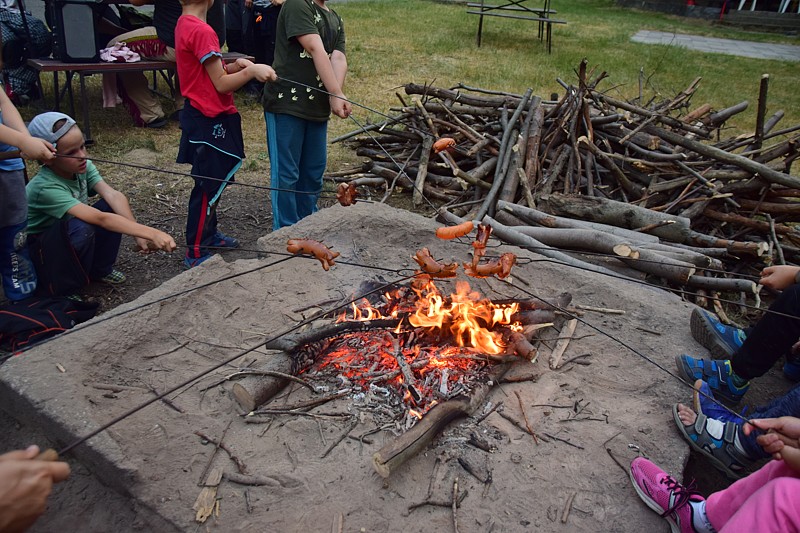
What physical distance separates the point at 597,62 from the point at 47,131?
501 inches

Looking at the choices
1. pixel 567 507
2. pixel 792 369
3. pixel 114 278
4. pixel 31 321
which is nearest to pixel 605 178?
pixel 792 369

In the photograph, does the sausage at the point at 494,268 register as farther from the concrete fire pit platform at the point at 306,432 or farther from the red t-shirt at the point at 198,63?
the red t-shirt at the point at 198,63

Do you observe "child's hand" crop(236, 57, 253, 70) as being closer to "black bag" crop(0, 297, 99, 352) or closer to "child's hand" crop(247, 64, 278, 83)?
"child's hand" crop(247, 64, 278, 83)

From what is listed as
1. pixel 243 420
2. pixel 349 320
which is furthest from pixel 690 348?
pixel 243 420

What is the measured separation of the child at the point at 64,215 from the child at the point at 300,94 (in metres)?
1.26

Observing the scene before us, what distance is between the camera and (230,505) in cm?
230

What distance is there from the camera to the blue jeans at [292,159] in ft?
14.5

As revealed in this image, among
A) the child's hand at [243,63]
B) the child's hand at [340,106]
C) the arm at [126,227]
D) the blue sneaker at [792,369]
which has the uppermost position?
the child's hand at [243,63]

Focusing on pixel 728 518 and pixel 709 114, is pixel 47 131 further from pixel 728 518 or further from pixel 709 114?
pixel 709 114

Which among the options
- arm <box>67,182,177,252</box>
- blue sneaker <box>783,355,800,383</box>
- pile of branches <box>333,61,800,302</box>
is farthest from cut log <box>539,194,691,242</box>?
arm <box>67,182,177,252</box>

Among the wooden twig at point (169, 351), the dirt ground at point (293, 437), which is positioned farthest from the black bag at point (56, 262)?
the wooden twig at point (169, 351)

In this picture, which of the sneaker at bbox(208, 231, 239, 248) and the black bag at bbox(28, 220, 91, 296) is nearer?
the black bag at bbox(28, 220, 91, 296)

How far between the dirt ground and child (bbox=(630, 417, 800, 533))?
0.36ft

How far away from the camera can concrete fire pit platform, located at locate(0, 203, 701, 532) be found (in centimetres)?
232
